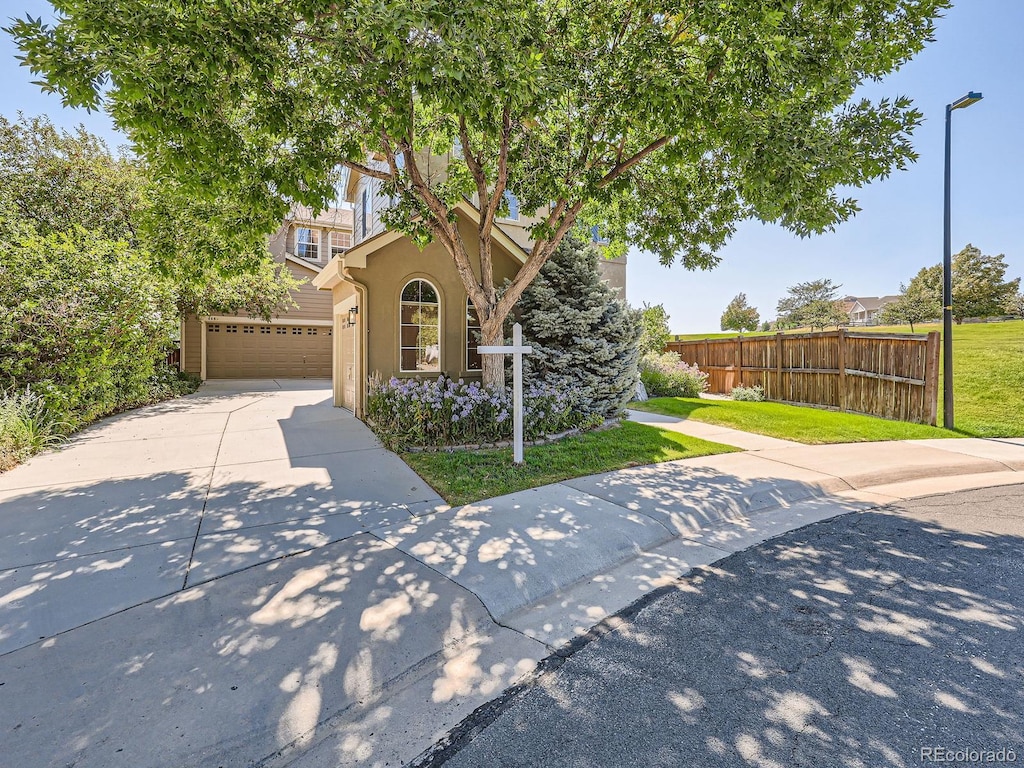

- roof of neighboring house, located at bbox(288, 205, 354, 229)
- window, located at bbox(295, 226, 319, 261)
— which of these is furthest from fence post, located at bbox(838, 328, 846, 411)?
window, located at bbox(295, 226, 319, 261)

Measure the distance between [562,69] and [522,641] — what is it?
602cm

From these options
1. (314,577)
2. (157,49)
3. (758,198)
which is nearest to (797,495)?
(758,198)

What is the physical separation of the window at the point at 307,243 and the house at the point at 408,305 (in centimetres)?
1399

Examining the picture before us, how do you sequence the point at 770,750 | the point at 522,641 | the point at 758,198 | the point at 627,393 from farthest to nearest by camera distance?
the point at 627,393
the point at 758,198
the point at 522,641
the point at 770,750

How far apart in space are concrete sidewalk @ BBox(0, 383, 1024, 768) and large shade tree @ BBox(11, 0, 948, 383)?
11.6ft

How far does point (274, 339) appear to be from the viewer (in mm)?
19297

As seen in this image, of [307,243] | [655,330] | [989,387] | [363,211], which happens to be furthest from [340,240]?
[989,387]

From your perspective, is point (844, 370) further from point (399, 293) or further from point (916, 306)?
point (916, 306)

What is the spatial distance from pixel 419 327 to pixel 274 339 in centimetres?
1239

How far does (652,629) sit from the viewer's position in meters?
3.04

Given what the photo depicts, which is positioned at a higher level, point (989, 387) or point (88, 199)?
point (88, 199)

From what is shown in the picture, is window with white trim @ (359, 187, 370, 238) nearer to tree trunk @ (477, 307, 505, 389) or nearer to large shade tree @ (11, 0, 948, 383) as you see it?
large shade tree @ (11, 0, 948, 383)

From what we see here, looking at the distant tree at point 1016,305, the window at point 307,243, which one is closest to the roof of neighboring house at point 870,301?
the distant tree at point 1016,305

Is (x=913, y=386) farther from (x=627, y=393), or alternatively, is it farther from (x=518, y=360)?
(x=518, y=360)
